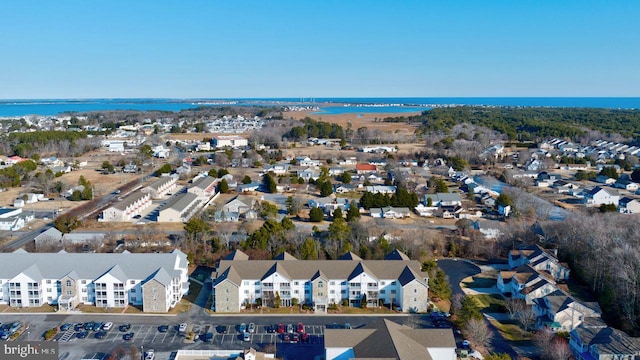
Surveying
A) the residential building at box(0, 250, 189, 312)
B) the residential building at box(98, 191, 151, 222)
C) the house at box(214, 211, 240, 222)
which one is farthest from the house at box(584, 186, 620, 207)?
the residential building at box(98, 191, 151, 222)

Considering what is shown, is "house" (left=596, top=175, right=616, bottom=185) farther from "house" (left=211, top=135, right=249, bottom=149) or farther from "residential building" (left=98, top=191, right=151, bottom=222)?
"house" (left=211, top=135, right=249, bottom=149)

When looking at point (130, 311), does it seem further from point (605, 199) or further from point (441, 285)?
point (605, 199)

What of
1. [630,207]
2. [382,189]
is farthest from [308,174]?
[630,207]

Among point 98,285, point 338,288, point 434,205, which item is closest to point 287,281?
point 338,288

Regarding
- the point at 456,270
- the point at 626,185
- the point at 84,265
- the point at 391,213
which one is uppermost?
the point at 626,185

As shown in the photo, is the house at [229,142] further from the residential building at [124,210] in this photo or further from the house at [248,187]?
the residential building at [124,210]

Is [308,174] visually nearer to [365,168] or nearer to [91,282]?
[365,168]
